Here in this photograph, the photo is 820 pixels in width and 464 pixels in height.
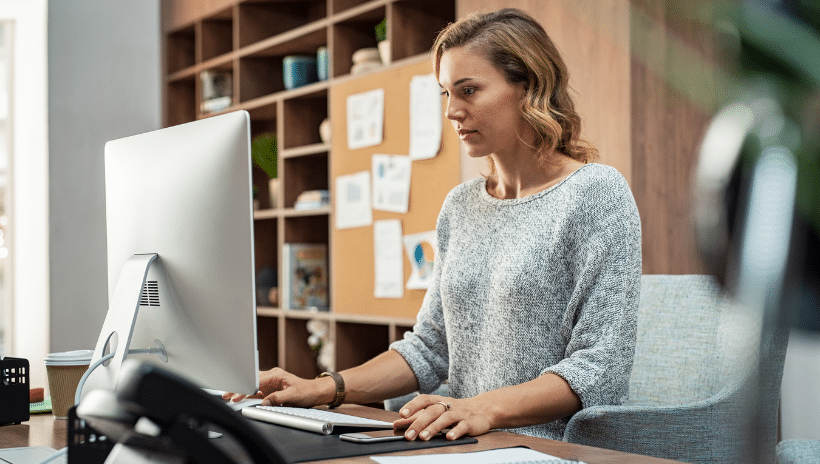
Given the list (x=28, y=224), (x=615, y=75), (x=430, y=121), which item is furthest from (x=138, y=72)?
(x=615, y=75)

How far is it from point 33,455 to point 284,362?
2640 millimetres

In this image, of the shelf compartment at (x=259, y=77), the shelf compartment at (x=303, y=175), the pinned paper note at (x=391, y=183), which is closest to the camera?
the pinned paper note at (x=391, y=183)

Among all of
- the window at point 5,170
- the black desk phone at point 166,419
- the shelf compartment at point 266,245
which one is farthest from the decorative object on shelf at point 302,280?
the black desk phone at point 166,419

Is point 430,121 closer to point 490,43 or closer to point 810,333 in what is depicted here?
point 490,43

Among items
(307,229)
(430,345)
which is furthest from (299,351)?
(430,345)

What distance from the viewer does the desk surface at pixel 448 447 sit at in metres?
0.89

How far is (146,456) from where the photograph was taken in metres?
0.49

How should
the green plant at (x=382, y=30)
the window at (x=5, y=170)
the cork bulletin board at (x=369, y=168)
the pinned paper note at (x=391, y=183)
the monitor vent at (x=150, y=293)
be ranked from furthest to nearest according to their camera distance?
the window at (x=5, y=170) < the green plant at (x=382, y=30) < the pinned paper note at (x=391, y=183) < the cork bulletin board at (x=369, y=168) < the monitor vent at (x=150, y=293)

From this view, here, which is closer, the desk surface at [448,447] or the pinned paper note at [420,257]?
the desk surface at [448,447]

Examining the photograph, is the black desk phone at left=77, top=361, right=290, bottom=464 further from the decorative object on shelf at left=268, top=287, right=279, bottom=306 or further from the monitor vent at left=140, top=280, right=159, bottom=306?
the decorative object on shelf at left=268, top=287, right=279, bottom=306

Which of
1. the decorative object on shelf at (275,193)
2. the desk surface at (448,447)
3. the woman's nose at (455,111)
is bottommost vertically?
the desk surface at (448,447)

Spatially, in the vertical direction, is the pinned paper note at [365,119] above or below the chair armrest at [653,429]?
above

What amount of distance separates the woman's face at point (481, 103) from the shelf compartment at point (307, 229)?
2288mm

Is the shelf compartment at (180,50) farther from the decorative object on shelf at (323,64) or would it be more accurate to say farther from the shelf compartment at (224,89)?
the decorative object on shelf at (323,64)
